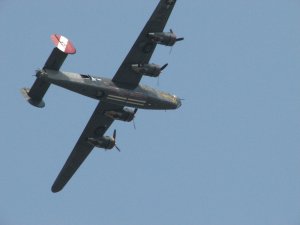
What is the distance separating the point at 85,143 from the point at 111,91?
27.9 feet

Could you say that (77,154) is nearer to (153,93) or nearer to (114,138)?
(114,138)

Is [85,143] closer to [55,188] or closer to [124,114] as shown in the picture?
[55,188]

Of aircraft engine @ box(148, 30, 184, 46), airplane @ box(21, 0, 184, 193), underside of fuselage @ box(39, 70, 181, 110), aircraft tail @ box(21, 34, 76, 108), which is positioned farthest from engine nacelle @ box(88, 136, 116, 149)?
aircraft engine @ box(148, 30, 184, 46)

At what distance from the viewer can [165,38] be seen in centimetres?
7119

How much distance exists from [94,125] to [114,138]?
2064 millimetres

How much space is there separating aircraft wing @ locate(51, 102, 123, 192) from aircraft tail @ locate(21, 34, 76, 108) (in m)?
8.19

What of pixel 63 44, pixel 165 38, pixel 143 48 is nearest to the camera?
pixel 63 44

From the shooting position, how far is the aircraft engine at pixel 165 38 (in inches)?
2793

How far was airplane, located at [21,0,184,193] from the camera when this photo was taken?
68.4m

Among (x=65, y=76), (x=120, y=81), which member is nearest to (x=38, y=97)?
(x=65, y=76)

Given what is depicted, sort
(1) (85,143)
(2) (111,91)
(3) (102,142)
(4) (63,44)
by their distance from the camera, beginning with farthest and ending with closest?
1. (1) (85,143)
2. (3) (102,142)
3. (2) (111,91)
4. (4) (63,44)

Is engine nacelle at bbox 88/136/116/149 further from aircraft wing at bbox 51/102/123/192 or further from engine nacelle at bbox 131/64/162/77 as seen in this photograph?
engine nacelle at bbox 131/64/162/77

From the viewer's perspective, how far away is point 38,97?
69.2 metres

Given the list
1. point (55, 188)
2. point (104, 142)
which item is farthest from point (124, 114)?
point (55, 188)
